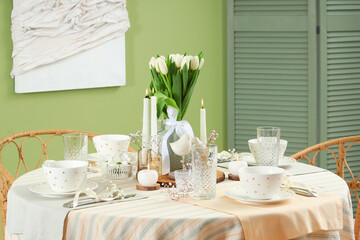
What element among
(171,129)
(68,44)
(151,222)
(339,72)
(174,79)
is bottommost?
(151,222)

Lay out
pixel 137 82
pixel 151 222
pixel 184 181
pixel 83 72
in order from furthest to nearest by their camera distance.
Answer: pixel 137 82 < pixel 83 72 < pixel 184 181 < pixel 151 222

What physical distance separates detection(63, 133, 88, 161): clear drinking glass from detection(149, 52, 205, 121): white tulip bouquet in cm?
30

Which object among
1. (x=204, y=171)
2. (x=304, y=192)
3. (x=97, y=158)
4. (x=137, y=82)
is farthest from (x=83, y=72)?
(x=304, y=192)

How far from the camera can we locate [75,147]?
2.05 m

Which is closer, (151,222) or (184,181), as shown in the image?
(151,222)

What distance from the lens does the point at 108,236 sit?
5.39 ft

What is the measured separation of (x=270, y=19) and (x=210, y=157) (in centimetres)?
229

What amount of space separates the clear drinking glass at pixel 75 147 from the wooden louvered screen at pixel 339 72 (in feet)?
7.25

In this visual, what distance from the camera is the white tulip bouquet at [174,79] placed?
209cm

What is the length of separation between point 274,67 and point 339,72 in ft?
1.41

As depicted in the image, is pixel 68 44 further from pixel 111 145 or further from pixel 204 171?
pixel 204 171

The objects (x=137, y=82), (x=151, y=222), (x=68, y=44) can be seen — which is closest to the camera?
(x=151, y=222)

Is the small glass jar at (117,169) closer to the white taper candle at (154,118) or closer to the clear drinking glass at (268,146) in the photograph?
the white taper candle at (154,118)

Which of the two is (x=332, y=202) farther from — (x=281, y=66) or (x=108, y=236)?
(x=281, y=66)
